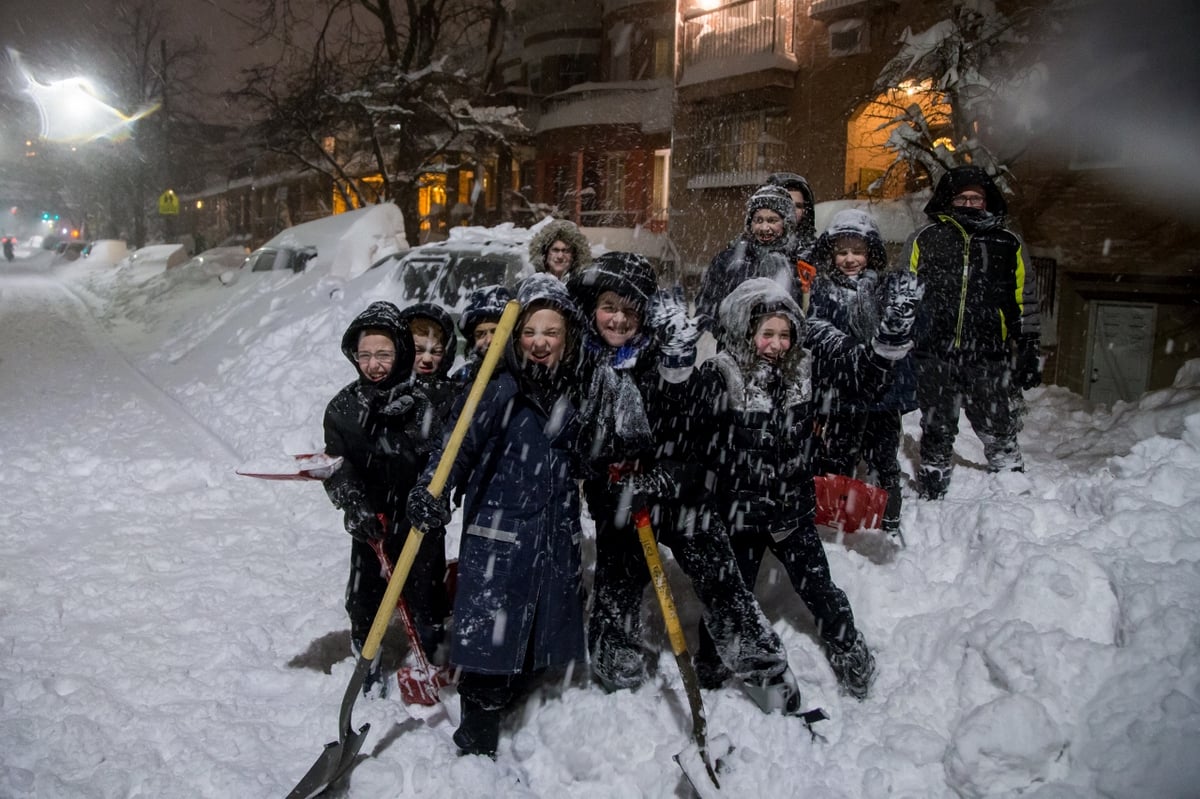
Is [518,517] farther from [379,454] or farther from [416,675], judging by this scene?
[416,675]

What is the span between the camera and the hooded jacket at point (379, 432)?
3609 millimetres

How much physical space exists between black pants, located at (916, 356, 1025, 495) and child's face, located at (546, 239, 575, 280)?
7.54 ft

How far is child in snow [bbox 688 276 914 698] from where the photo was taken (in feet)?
10.9

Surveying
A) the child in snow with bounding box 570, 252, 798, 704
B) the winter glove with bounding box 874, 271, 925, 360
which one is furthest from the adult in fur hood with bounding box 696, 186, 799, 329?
the child in snow with bounding box 570, 252, 798, 704

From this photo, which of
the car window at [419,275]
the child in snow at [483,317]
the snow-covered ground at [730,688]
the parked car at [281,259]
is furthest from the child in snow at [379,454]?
the parked car at [281,259]

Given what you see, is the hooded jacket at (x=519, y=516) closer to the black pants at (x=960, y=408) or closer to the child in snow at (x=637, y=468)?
the child in snow at (x=637, y=468)

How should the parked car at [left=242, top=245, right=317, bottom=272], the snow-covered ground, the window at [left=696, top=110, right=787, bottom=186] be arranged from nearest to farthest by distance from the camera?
the snow-covered ground
the parked car at [left=242, top=245, right=317, bottom=272]
the window at [left=696, top=110, right=787, bottom=186]

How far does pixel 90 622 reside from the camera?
4.37m

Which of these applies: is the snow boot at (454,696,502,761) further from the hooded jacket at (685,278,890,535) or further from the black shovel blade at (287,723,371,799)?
the hooded jacket at (685,278,890,535)

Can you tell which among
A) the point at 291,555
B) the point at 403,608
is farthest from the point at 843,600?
the point at 291,555

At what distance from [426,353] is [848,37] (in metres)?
13.3

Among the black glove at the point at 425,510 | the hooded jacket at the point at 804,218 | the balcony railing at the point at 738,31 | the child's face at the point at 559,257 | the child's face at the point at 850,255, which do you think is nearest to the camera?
the black glove at the point at 425,510

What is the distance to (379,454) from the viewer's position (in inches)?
145

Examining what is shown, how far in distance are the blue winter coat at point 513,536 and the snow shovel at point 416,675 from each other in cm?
66
